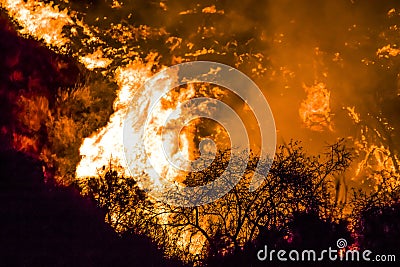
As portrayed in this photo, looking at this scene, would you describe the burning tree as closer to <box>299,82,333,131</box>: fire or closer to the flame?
the flame

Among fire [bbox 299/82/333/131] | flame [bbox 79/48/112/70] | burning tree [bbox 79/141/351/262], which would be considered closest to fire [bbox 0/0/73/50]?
flame [bbox 79/48/112/70]

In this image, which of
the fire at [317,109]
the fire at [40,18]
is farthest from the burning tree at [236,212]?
the fire at [317,109]

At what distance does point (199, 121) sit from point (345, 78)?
45.7 feet

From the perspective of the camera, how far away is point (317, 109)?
37.8m

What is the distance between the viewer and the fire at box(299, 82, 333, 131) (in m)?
37.2

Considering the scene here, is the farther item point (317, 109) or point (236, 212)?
point (317, 109)

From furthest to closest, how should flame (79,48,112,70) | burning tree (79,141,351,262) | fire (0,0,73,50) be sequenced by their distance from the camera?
flame (79,48,112,70) → fire (0,0,73,50) → burning tree (79,141,351,262)

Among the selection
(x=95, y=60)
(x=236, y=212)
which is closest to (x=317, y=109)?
(x=95, y=60)

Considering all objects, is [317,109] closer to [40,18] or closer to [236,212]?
[236,212]

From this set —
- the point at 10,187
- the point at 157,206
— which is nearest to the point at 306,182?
the point at 157,206

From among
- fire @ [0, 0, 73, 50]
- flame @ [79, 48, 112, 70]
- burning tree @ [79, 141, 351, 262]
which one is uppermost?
fire @ [0, 0, 73, 50]

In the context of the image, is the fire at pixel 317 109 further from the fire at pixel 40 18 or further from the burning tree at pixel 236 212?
the fire at pixel 40 18

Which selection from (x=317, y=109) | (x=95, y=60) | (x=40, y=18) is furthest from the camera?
(x=317, y=109)

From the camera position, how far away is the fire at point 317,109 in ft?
122
